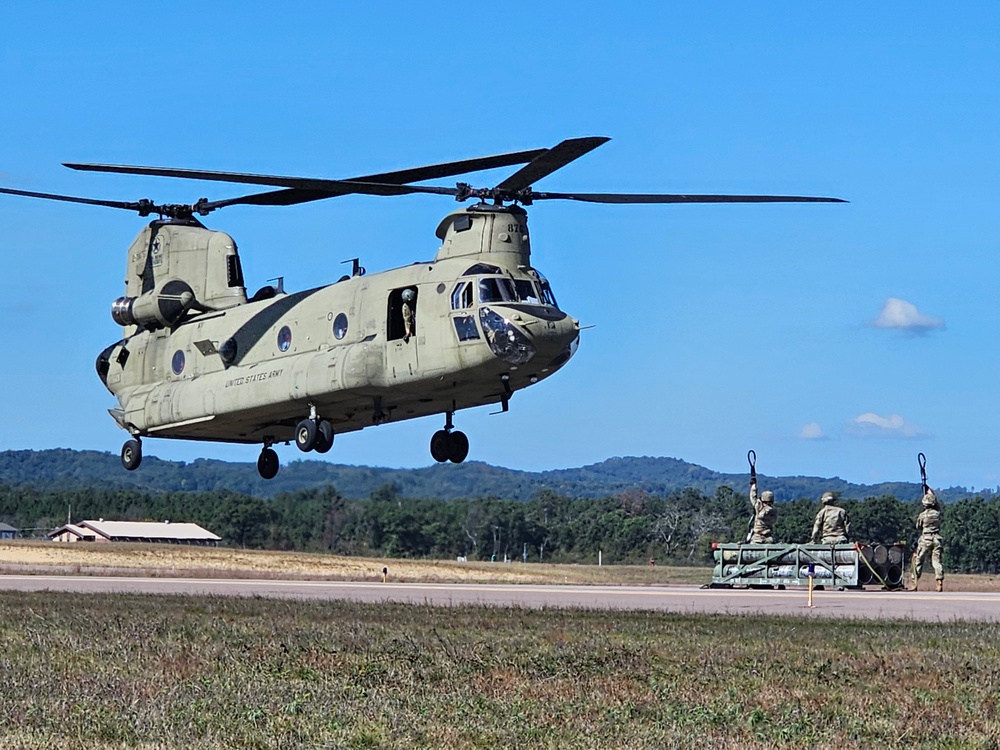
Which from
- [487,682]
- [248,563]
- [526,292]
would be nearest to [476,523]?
[248,563]

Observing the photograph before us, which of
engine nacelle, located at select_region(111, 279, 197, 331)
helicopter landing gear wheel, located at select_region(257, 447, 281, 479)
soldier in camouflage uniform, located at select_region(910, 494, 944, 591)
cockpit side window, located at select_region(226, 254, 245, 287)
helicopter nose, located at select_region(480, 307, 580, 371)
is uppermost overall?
cockpit side window, located at select_region(226, 254, 245, 287)

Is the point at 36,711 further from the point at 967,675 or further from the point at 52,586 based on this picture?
the point at 52,586

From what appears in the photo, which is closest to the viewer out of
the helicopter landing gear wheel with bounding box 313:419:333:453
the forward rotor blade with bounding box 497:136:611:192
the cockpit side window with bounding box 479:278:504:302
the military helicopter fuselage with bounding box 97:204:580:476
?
the forward rotor blade with bounding box 497:136:611:192

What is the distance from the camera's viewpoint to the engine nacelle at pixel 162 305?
33969 millimetres

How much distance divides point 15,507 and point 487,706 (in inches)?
4658

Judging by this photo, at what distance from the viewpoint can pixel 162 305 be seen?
33938mm

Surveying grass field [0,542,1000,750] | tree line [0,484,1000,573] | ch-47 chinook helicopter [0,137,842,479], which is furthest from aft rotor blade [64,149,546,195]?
tree line [0,484,1000,573]

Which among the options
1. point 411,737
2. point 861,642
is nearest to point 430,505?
point 861,642

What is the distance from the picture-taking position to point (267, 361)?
31.2 m

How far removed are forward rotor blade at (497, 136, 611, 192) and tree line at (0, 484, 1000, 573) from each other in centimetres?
6408

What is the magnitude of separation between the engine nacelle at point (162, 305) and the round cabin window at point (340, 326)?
5.58 m

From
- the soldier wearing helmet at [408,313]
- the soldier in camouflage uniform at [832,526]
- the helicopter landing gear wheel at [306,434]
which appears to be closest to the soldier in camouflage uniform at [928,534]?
the soldier in camouflage uniform at [832,526]

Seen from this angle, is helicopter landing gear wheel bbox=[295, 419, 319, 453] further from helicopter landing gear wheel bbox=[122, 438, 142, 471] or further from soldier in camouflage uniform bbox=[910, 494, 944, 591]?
soldier in camouflage uniform bbox=[910, 494, 944, 591]

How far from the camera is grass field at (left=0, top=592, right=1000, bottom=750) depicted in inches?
503
